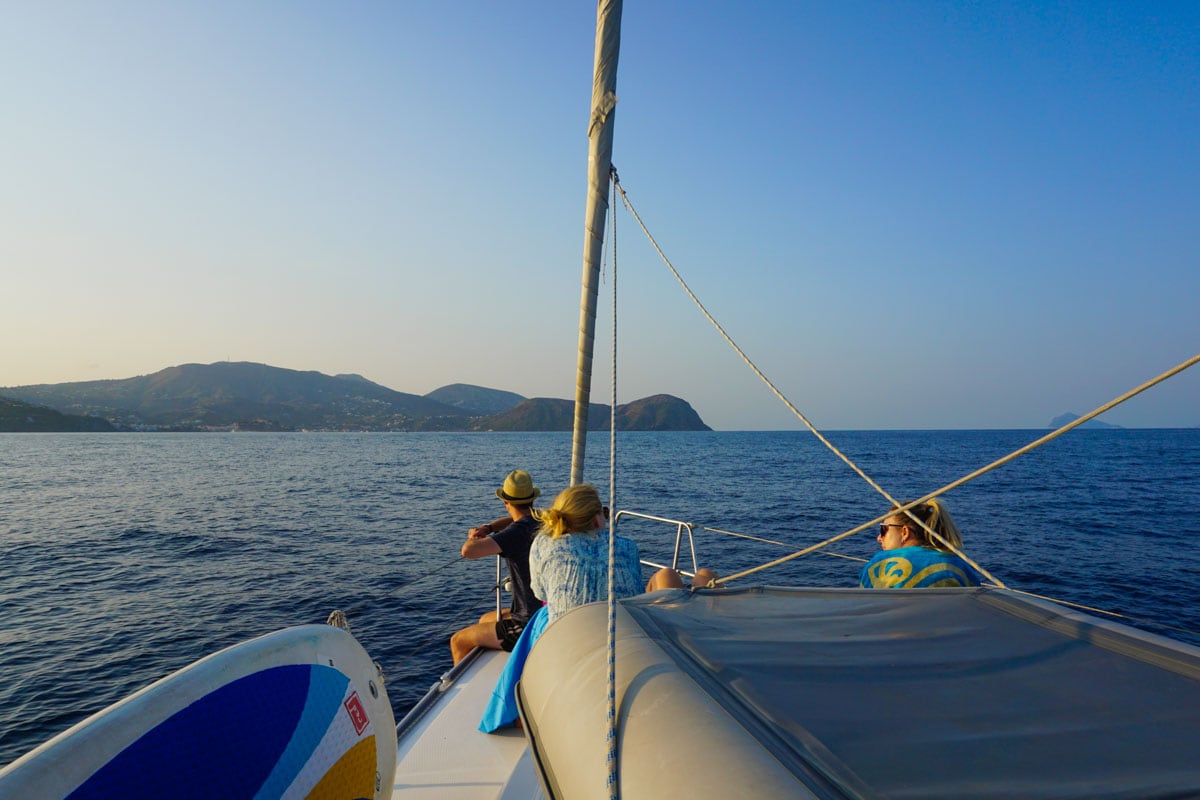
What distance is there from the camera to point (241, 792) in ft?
5.71

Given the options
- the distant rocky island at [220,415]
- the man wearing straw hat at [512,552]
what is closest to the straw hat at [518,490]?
the man wearing straw hat at [512,552]

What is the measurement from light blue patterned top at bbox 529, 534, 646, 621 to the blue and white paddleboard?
95 cm

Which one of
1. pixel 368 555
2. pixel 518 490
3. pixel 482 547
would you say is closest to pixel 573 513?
pixel 482 547

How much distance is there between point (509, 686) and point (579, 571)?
83cm

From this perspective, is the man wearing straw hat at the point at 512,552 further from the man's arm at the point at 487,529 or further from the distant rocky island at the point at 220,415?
the distant rocky island at the point at 220,415

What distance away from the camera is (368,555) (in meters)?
17.0

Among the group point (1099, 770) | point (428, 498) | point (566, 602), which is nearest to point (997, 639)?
point (1099, 770)

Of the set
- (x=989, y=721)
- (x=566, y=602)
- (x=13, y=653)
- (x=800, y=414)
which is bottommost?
(x=13, y=653)

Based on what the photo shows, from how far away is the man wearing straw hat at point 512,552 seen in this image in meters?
4.29

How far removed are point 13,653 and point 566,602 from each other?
11540mm

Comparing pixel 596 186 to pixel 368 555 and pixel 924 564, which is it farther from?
pixel 368 555

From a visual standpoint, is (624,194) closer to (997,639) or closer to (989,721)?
(997,639)

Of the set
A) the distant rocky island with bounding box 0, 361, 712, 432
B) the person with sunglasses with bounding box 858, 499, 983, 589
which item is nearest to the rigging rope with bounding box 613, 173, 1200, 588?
the person with sunglasses with bounding box 858, 499, 983, 589

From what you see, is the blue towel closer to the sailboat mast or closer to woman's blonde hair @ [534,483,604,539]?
woman's blonde hair @ [534,483,604,539]
